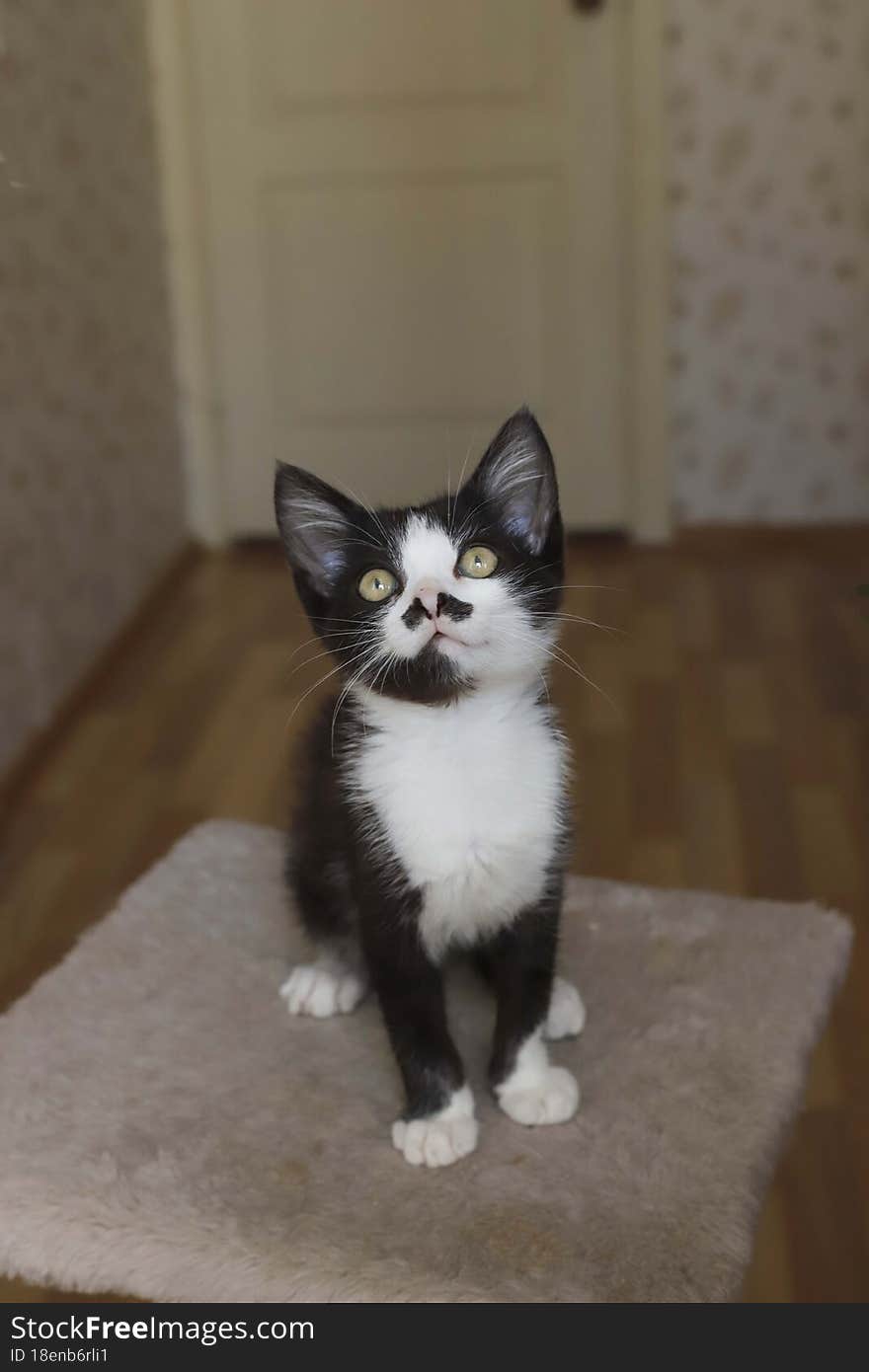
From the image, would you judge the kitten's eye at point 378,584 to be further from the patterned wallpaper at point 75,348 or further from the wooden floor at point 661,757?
the patterned wallpaper at point 75,348

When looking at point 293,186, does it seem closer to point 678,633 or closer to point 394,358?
point 394,358

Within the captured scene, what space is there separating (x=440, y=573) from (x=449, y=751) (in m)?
0.13

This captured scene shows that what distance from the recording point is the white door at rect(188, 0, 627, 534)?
3203mm

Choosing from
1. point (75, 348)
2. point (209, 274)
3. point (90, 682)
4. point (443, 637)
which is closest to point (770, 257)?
point (209, 274)

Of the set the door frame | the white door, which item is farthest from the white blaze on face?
the door frame

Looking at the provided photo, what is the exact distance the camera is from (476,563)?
1021mm

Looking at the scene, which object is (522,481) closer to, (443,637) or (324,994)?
(443,637)

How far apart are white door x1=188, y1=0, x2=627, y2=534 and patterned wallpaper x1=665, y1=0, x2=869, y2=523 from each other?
0.16 m

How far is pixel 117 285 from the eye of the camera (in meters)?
3.04

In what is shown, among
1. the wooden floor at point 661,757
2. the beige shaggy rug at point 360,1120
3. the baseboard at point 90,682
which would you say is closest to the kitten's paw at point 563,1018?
the beige shaggy rug at point 360,1120

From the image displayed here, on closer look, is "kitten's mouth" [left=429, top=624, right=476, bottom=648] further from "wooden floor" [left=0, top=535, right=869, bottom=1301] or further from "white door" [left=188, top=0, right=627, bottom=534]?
"white door" [left=188, top=0, right=627, bottom=534]

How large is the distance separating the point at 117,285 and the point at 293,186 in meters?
0.53
